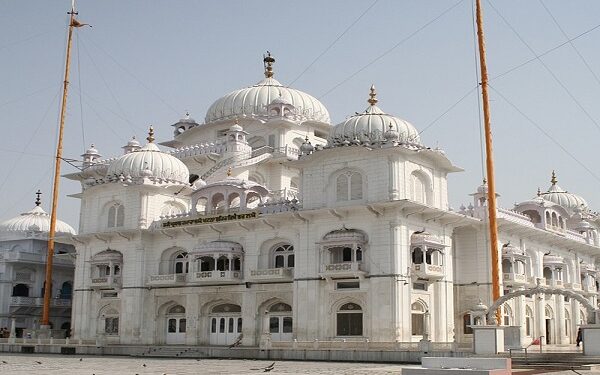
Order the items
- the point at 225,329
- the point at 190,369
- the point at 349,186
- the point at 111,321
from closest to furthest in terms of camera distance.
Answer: the point at 190,369, the point at 349,186, the point at 225,329, the point at 111,321

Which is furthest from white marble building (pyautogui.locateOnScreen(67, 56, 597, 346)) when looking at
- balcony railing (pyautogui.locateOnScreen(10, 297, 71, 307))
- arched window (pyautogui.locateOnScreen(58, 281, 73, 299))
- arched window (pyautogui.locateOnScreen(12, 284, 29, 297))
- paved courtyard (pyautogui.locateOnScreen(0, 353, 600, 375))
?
arched window (pyautogui.locateOnScreen(58, 281, 73, 299))

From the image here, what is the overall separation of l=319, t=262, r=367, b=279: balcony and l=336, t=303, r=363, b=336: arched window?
167 centimetres

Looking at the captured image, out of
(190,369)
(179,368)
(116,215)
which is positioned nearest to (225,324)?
(116,215)

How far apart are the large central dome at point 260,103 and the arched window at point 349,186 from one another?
15.6 meters

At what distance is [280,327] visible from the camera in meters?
39.7

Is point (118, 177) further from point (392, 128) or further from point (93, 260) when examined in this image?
point (392, 128)

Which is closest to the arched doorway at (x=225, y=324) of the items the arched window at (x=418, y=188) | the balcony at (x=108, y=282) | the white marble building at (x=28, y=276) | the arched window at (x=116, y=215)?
the balcony at (x=108, y=282)

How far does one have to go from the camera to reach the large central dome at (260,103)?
176 ft

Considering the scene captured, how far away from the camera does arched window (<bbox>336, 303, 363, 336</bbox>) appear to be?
120 feet

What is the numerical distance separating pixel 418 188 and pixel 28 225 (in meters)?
33.8

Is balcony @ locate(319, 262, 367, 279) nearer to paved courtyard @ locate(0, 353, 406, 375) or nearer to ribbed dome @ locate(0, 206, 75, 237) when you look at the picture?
paved courtyard @ locate(0, 353, 406, 375)

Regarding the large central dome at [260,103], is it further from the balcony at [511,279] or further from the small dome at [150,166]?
the balcony at [511,279]

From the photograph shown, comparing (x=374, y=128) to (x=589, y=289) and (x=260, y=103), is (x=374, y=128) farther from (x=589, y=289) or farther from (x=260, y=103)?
(x=589, y=289)

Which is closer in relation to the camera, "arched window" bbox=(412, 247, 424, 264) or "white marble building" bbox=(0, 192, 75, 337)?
"arched window" bbox=(412, 247, 424, 264)
